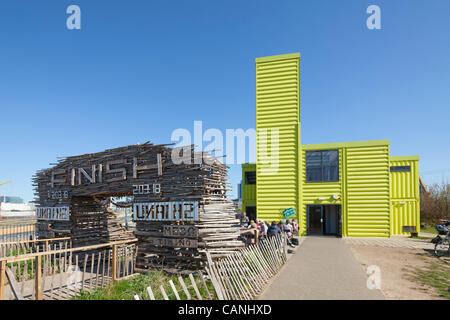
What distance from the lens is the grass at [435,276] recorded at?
7133mm

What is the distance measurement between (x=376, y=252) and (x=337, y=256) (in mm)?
2719

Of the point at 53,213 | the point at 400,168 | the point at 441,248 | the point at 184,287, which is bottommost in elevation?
the point at 441,248

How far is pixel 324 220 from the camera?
18.8m

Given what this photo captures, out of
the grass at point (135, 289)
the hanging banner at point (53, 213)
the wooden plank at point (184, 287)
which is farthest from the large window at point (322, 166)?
the wooden plank at point (184, 287)

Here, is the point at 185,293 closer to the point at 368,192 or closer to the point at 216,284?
the point at 216,284

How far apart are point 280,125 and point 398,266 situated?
10.9m

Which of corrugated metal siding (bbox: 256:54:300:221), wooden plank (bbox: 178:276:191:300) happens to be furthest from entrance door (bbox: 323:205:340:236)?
wooden plank (bbox: 178:276:191:300)

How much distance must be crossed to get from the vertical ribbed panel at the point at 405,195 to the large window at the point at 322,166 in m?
5.09

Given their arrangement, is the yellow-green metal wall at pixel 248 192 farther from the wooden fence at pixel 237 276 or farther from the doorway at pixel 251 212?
the wooden fence at pixel 237 276

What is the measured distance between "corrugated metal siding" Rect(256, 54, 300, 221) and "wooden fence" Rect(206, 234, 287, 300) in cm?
898

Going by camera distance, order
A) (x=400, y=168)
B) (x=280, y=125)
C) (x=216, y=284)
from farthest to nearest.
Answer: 1. (x=400, y=168)
2. (x=280, y=125)
3. (x=216, y=284)

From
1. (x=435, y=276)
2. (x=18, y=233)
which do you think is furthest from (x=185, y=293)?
(x=18, y=233)
